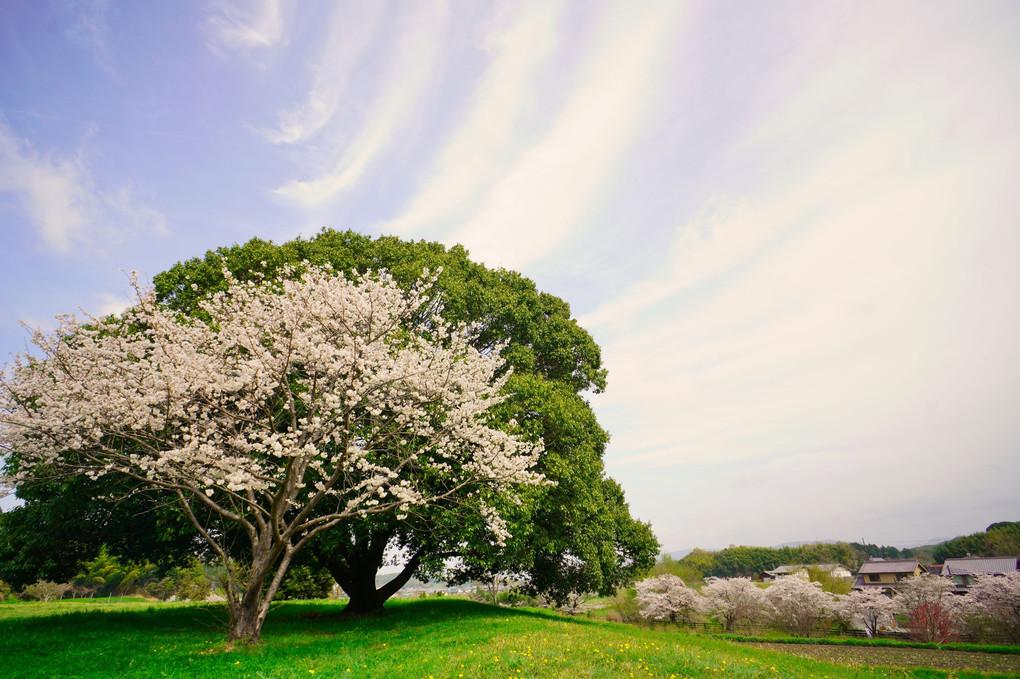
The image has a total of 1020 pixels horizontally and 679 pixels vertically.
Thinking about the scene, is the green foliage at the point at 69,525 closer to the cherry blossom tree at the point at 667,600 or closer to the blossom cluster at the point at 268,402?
the blossom cluster at the point at 268,402

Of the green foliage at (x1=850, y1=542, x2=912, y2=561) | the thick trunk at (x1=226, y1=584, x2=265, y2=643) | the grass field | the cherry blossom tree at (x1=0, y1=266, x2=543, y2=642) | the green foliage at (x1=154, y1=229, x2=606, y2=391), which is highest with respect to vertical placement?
the green foliage at (x1=154, y1=229, x2=606, y2=391)

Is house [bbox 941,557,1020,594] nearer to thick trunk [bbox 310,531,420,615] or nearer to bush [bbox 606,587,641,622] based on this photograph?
bush [bbox 606,587,641,622]

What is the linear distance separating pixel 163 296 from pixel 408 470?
39.7ft

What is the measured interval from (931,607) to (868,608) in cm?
416

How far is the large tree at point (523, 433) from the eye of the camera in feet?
50.2

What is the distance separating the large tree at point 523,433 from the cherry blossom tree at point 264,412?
1767mm

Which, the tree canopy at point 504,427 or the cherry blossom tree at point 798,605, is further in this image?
the cherry blossom tree at point 798,605

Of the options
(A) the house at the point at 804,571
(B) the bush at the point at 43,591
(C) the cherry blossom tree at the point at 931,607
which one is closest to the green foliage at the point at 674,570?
(A) the house at the point at 804,571

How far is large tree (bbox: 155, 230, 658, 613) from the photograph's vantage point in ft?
50.2

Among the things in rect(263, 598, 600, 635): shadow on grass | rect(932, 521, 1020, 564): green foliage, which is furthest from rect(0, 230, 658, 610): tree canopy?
rect(932, 521, 1020, 564): green foliage

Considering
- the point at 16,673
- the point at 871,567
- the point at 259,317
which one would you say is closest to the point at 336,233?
the point at 259,317

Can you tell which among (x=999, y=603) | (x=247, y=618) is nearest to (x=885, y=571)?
(x=999, y=603)

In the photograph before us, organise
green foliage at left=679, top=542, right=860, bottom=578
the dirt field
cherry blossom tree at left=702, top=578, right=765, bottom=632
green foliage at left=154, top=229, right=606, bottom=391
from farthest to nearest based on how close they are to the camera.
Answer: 1. green foliage at left=679, top=542, right=860, bottom=578
2. cherry blossom tree at left=702, top=578, right=765, bottom=632
3. the dirt field
4. green foliage at left=154, top=229, right=606, bottom=391

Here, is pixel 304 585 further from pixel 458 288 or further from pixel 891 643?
pixel 891 643
